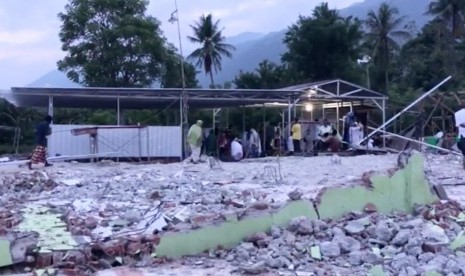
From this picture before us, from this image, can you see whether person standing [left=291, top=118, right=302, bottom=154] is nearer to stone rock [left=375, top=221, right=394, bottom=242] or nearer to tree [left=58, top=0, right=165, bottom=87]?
tree [left=58, top=0, right=165, bottom=87]

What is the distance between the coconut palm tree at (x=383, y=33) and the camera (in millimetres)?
58656

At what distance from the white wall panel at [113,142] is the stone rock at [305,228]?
695 inches

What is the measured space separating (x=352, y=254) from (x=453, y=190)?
5.69 meters

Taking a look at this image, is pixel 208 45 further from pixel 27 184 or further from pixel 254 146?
pixel 27 184

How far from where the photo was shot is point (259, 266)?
8.14 meters

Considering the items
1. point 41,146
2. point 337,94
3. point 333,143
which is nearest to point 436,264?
point 41,146

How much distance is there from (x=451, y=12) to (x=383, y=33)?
5.06m

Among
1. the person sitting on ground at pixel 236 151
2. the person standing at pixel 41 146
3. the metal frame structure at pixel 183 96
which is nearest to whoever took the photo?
the person standing at pixel 41 146

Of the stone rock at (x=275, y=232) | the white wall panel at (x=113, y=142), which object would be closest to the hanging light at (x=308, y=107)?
the white wall panel at (x=113, y=142)

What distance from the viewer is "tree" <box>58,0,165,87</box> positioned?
42.9 meters

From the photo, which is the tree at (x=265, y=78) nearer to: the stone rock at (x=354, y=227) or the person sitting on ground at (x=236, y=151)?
the person sitting on ground at (x=236, y=151)

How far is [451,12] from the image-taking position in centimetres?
5950

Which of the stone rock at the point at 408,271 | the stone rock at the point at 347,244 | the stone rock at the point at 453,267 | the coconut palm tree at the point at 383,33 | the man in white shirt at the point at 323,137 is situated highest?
the coconut palm tree at the point at 383,33

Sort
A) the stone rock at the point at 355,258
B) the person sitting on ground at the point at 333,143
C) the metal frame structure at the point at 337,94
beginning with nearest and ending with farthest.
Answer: the stone rock at the point at 355,258, the person sitting on ground at the point at 333,143, the metal frame structure at the point at 337,94
